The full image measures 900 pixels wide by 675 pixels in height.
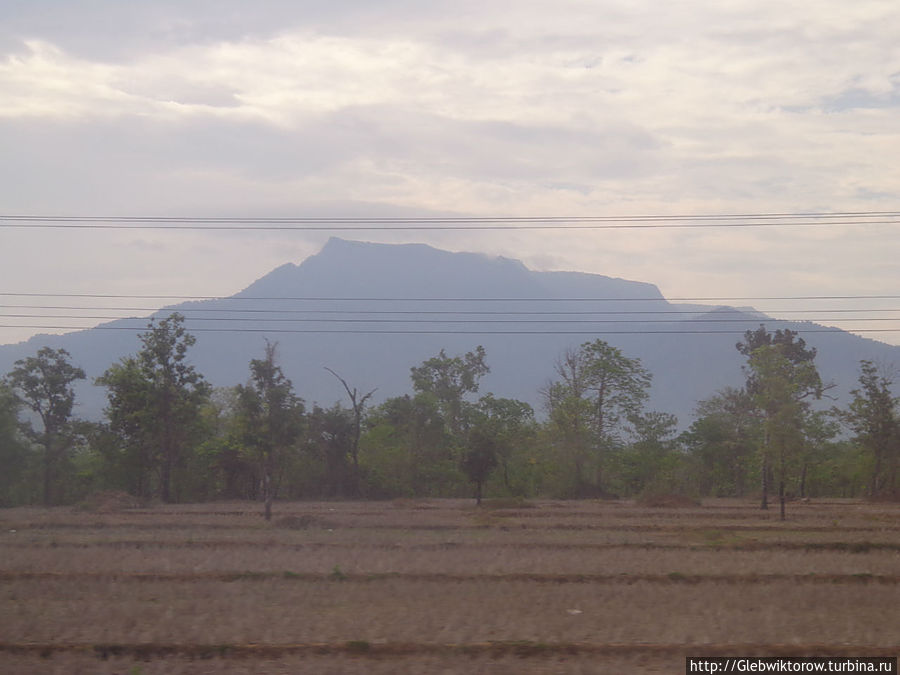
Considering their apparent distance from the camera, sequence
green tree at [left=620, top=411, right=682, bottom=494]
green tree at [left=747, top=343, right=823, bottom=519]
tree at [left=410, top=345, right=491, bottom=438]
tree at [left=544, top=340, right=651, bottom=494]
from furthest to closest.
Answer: tree at [left=410, top=345, right=491, bottom=438] → green tree at [left=620, top=411, right=682, bottom=494] → tree at [left=544, top=340, right=651, bottom=494] → green tree at [left=747, top=343, right=823, bottom=519]

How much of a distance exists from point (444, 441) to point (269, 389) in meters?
30.2

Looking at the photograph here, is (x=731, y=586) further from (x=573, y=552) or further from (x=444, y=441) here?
(x=444, y=441)

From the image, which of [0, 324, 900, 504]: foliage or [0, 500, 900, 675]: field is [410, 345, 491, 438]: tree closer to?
[0, 324, 900, 504]: foliage

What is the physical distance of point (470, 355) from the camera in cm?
8638

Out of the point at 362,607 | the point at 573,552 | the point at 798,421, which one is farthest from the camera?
the point at 798,421

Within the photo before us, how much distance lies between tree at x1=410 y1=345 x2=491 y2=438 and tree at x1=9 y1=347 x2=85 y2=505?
35.2m

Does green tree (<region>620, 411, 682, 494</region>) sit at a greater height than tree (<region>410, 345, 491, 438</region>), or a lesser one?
lesser

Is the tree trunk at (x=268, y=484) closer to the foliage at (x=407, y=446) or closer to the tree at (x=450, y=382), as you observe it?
the foliage at (x=407, y=446)

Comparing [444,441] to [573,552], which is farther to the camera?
[444,441]

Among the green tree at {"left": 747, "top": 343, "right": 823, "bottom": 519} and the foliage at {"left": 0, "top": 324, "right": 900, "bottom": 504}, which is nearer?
the green tree at {"left": 747, "top": 343, "right": 823, "bottom": 519}

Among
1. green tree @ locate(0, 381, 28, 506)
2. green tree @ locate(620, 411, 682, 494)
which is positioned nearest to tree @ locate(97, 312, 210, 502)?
green tree @ locate(0, 381, 28, 506)

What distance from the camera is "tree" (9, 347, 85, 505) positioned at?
5306 cm

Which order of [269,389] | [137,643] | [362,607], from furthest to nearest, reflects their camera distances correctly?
[269,389] < [362,607] < [137,643]

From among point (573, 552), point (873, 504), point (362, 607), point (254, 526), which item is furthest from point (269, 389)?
point (873, 504)
